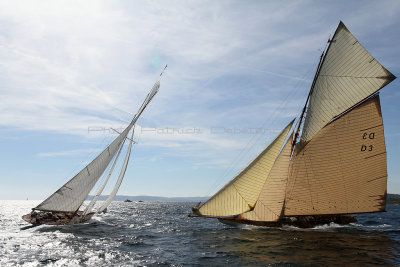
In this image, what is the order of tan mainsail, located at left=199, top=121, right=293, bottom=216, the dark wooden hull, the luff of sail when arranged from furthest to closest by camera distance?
1. the dark wooden hull
2. the luff of sail
3. tan mainsail, located at left=199, top=121, right=293, bottom=216

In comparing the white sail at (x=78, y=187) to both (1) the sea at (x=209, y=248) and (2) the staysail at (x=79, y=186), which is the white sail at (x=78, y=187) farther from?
(1) the sea at (x=209, y=248)

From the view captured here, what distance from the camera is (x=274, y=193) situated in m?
28.2

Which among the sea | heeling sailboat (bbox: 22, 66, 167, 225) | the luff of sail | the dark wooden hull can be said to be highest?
the luff of sail

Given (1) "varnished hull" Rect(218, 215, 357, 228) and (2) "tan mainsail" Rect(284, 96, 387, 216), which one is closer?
(2) "tan mainsail" Rect(284, 96, 387, 216)

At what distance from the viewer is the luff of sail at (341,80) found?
28328mm

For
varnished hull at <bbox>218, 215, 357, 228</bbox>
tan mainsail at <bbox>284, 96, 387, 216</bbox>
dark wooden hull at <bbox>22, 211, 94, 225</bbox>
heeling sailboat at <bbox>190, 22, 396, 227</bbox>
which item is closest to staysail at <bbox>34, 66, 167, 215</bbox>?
dark wooden hull at <bbox>22, 211, 94, 225</bbox>

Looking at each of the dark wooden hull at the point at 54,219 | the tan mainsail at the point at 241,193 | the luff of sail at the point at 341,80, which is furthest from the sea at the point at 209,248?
the luff of sail at the point at 341,80

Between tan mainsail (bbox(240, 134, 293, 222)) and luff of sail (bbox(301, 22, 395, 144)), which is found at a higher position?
luff of sail (bbox(301, 22, 395, 144))

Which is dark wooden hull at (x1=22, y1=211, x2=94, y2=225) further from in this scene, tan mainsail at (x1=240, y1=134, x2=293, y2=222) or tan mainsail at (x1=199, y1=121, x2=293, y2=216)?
tan mainsail at (x1=240, y1=134, x2=293, y2=222)

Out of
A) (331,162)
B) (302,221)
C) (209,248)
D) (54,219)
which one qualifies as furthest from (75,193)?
(331,162)

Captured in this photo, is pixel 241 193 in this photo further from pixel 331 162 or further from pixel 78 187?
pixel 78 187

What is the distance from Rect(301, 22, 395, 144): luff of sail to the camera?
2833cm

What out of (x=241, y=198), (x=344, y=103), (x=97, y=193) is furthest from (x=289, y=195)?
(x=97, y=193)

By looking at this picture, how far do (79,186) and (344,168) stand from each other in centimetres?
2859
